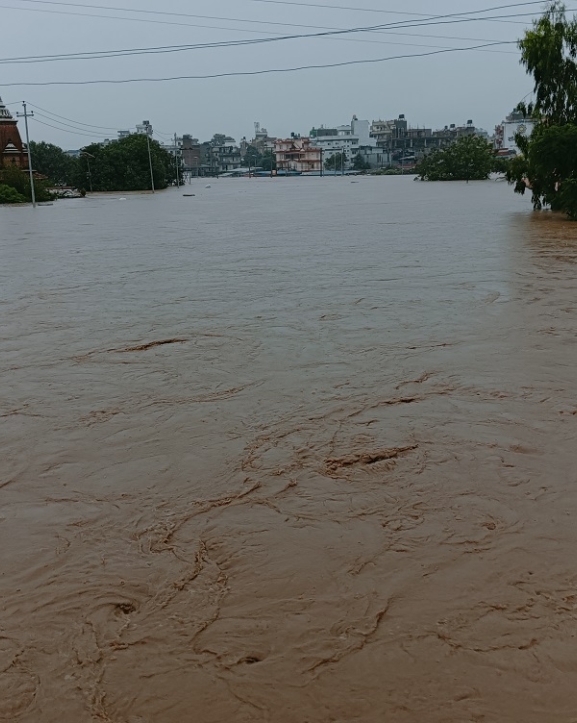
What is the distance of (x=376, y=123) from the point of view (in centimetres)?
18500

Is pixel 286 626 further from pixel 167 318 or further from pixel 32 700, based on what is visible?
pixel 167 318

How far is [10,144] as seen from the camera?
58281 mm

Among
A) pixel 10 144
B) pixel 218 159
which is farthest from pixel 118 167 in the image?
pixel 218 159

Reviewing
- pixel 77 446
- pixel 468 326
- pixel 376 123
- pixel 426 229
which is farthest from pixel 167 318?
pixel 376 123

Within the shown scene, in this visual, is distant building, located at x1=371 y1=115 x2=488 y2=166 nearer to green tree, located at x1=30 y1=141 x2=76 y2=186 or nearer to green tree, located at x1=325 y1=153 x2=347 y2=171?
green tree, located at x1=325 y1=153 x2=347 y2=171

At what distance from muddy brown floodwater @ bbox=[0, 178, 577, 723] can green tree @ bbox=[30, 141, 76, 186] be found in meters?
76.1

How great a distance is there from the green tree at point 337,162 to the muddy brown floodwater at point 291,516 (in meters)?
149

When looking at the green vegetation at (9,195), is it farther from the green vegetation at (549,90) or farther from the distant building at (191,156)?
the distant building at (191,156)

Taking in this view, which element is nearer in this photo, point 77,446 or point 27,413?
point 77,446

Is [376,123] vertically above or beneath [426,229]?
above

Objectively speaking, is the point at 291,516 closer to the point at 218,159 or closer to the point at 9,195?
the point at 9,195

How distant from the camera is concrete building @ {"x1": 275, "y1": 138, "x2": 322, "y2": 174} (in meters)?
158

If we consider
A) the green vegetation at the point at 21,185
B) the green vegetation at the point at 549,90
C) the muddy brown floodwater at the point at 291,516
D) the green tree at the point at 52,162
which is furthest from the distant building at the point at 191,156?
the muddy brown floodwater at the point at 291,516

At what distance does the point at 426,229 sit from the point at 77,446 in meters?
17.8
